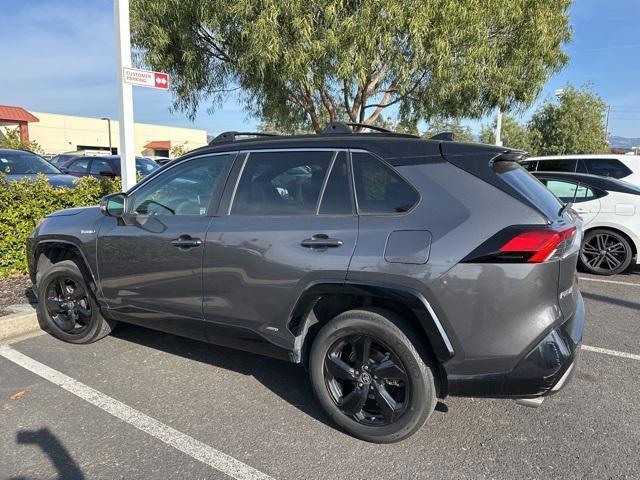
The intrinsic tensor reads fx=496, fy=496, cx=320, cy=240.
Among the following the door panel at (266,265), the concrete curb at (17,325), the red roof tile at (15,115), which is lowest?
the concrete curb at (17,325)

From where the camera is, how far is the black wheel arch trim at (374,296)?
8.55 feet

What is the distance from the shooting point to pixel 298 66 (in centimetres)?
813

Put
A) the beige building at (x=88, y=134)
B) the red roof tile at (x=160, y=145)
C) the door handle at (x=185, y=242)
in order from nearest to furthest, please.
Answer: the door handle at (x=185, y=242)
the beige building at (x=88, y=134)
the red roof tile at (x=160, y=145)

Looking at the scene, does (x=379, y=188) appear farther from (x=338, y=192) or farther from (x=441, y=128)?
(x=441, y=128)

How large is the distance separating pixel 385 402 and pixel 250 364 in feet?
4.99

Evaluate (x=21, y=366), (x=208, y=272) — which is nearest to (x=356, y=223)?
(x=208, y=272)

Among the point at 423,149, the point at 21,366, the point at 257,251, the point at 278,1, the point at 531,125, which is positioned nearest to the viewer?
the point at 423,149

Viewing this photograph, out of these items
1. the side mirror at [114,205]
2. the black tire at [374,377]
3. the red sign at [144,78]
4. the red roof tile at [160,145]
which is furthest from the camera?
the red roof tile at [160,145]

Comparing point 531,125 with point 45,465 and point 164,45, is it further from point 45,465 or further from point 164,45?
point 45,465

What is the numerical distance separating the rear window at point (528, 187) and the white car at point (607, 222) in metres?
4.51

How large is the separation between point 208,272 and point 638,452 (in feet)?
9.07

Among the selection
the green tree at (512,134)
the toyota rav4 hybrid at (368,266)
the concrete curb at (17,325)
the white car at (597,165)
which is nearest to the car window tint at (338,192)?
the toyota rav4 hybrid at (368,266)

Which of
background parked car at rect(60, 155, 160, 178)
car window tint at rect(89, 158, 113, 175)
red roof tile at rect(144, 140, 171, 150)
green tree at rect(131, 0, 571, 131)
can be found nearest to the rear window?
green tree at rect(131, 0, 571, 131)

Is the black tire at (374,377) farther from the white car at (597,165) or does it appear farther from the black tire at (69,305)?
the white car at (597,165)
